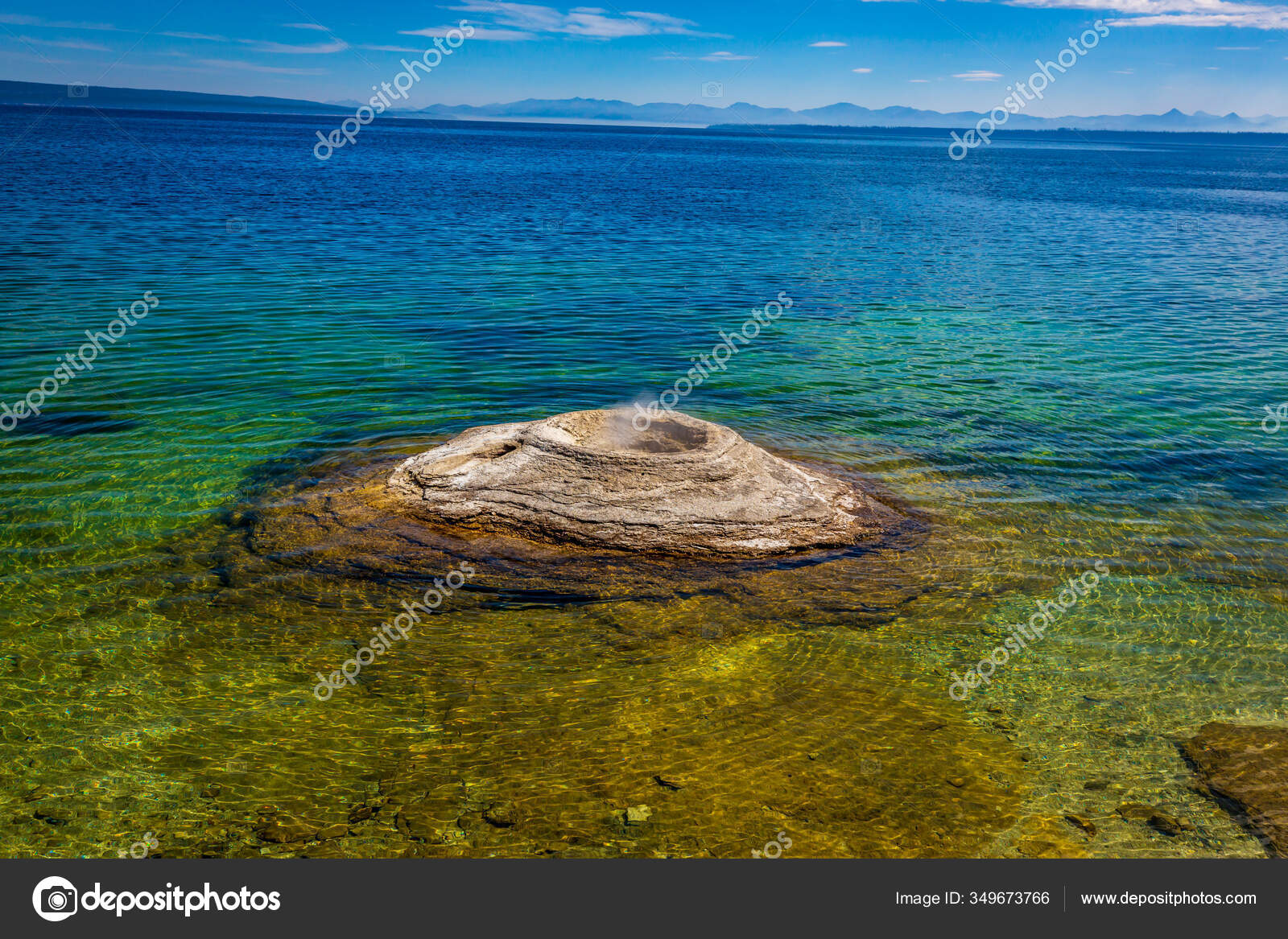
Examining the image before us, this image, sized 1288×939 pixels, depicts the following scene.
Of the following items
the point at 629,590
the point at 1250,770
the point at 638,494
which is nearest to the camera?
the point at 1250,770

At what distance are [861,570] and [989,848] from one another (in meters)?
4.13

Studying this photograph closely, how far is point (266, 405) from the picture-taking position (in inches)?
597

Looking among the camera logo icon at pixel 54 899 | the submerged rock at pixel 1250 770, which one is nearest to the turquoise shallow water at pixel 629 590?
the submerged rock at pixel 1250 770

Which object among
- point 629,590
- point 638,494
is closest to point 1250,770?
point 629,590

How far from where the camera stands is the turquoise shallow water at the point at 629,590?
6516mm

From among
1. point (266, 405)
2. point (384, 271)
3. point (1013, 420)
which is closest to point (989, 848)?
point (1013, 420)

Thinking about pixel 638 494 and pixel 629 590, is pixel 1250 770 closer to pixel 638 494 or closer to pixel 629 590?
pixel 629 590

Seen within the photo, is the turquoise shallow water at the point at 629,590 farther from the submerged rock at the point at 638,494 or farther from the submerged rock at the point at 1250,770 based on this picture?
the submerged rock at the point at 638,494

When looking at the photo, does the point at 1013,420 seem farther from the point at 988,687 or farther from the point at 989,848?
the point at 989,848

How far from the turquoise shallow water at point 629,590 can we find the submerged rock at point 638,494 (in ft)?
2.46

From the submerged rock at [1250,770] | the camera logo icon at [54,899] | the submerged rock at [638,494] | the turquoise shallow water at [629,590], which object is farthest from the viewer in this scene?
the submerged rock at [638,494]

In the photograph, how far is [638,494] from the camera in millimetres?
10422

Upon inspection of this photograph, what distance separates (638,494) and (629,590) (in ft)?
4.92

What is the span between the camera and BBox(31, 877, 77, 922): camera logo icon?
5.24m
